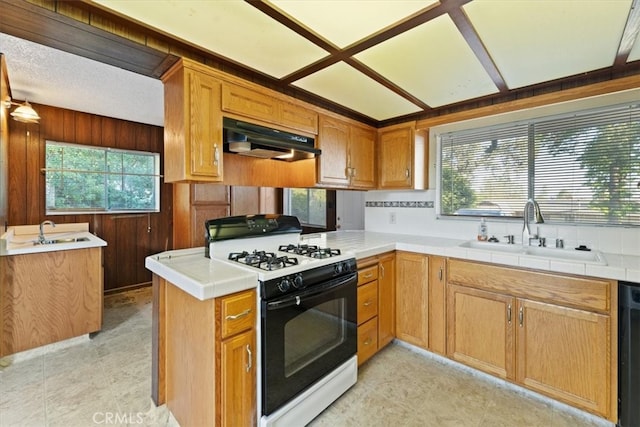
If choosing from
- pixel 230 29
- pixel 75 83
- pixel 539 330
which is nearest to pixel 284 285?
pixel 230 29

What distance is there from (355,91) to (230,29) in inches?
45.0

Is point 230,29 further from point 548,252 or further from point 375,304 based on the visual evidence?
point 548,252

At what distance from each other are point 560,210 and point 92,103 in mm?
4964

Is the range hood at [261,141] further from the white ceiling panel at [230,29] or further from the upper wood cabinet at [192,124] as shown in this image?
the white ceiling panel at [230,29]

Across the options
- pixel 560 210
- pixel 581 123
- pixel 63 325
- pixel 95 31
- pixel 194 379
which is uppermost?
pixel 95 31

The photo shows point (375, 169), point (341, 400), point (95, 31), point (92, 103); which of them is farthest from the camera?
point (92, 103)

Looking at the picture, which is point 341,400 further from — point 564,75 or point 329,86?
point 564,75

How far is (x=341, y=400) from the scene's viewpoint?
6.27 feet

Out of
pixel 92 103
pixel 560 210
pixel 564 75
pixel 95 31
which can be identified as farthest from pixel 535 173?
pixel 92 103

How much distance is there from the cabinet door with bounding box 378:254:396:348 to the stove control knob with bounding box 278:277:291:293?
3.61 ft

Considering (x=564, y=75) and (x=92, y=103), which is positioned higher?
(x=92, y=103)

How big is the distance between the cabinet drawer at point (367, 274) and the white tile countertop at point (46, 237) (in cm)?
250

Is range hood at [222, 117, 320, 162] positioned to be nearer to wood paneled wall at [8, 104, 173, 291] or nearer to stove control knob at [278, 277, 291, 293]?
stove control knob at [278, 277, 291, 293]

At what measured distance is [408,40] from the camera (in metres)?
1.58
